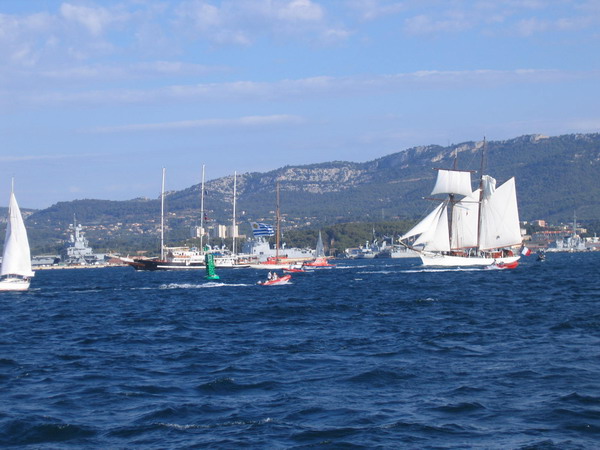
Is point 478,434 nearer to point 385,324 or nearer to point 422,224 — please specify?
point 385,324

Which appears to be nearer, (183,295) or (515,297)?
(515,297)

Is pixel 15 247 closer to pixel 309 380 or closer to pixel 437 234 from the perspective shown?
pixel 309 380

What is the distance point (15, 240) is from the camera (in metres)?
64.8

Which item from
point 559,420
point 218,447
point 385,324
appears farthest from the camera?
point 385,324

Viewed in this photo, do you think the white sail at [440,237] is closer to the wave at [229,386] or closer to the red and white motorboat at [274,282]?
the red and white motorboat at [274,282]

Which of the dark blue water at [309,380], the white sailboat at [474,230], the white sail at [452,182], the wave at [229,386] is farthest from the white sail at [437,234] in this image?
the wave at [229,386]

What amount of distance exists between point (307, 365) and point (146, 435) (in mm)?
9102

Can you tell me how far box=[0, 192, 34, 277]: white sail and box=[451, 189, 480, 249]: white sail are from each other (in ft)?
229

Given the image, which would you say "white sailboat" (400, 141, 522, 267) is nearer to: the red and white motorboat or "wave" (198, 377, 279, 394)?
the red and white motorboat

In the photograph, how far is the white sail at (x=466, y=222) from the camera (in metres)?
121

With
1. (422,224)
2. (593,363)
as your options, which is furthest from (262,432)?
(422,224)

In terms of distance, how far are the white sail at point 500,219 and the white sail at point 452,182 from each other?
10.2 m

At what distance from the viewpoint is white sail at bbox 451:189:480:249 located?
121438 mm

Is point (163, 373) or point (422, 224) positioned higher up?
point (422, 224)
